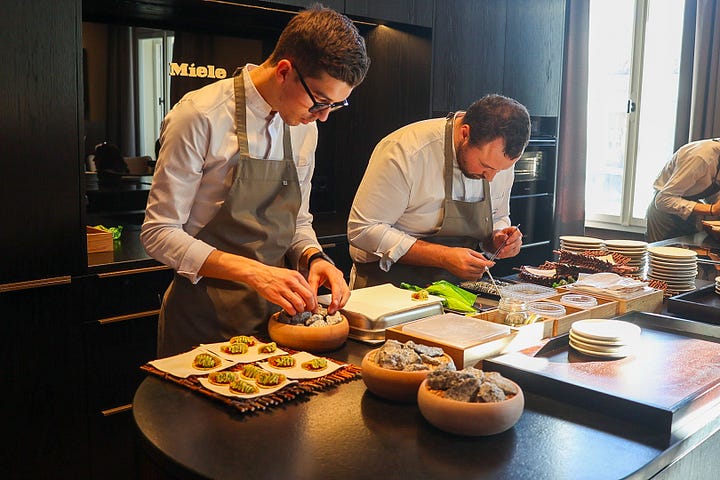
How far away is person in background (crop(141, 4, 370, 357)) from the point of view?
6.07 ft

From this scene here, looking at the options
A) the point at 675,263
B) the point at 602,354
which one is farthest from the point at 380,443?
the point at 675,263

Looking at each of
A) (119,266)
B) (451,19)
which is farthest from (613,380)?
(451,19)

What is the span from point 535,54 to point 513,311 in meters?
3.56

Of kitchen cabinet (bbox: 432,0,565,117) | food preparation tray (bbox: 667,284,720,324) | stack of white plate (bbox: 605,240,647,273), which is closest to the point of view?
food preparation tray (bbox: 667,284,720,324)

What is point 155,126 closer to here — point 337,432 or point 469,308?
point 469,308

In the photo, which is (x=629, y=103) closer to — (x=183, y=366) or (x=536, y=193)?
(x=536, y=193)

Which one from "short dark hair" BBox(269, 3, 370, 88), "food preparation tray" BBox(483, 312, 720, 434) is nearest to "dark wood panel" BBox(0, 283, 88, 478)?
"short dark hair" BBox(269, 3, 370, 88)

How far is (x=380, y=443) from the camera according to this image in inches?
51.3

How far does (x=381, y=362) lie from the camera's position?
149 cm

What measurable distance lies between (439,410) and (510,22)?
13.2 ft

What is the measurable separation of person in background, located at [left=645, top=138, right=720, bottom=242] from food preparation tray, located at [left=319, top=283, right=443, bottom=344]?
2.80m

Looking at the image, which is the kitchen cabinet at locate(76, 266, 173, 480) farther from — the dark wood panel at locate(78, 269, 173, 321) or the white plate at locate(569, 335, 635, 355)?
the white plate at locate(569, 335, 635, 355)

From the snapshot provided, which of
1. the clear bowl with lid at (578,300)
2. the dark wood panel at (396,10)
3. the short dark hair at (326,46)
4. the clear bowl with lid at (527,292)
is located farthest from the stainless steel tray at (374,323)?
the dark wood panel at (396,10)

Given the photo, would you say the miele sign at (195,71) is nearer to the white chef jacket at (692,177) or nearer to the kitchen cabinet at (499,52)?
the kitchen cabinet at (499,52)
